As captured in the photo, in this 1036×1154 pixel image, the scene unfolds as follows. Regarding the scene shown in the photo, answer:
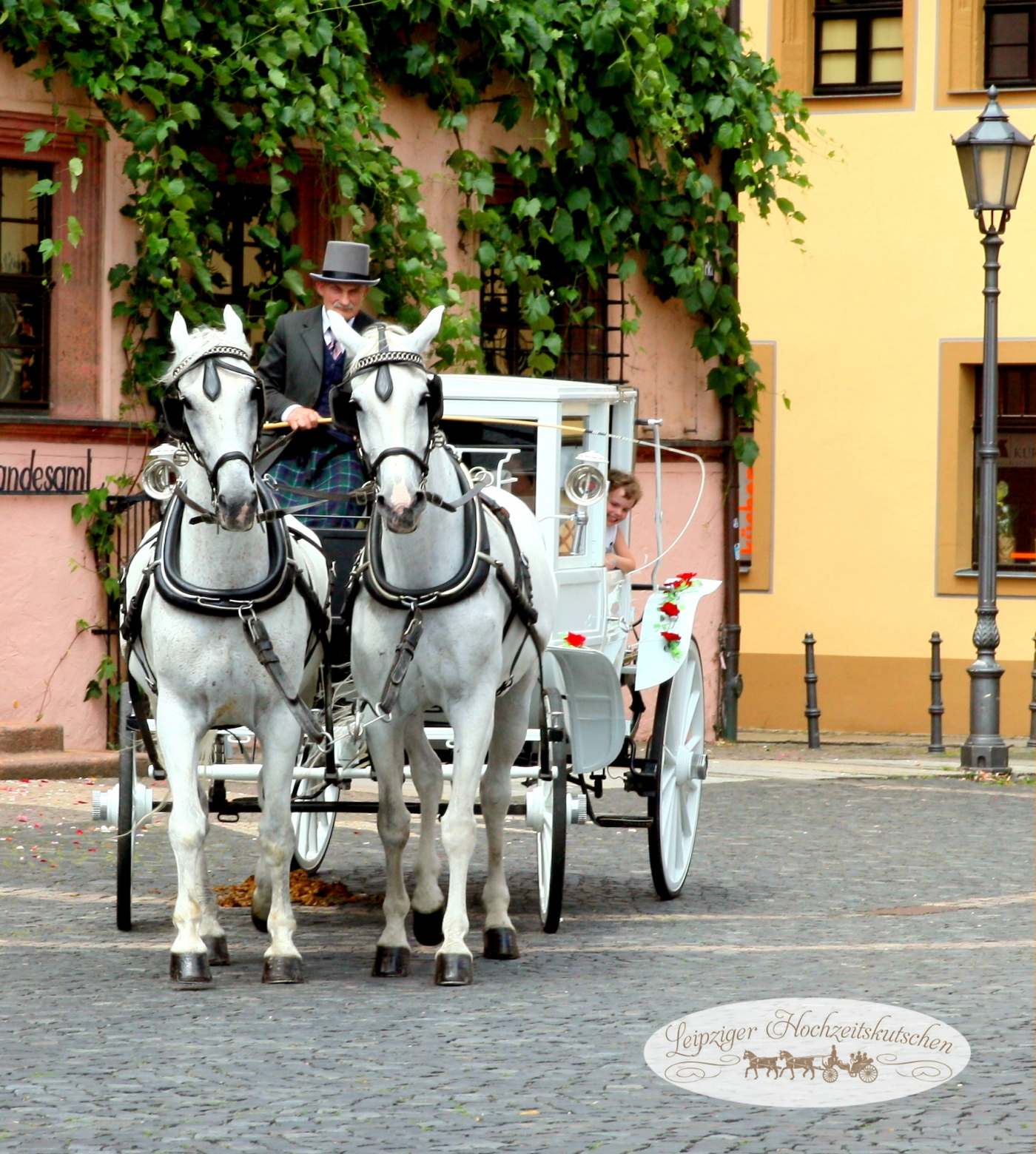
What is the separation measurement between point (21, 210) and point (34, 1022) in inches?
376

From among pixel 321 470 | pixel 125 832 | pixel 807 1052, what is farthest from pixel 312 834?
pixel 807 1052

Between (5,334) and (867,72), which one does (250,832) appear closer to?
(5,334)

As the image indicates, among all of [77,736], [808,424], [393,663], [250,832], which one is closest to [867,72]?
[808,424]

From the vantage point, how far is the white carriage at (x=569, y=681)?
28.0 ft

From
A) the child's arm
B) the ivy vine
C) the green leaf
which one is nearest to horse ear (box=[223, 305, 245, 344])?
the child's arm

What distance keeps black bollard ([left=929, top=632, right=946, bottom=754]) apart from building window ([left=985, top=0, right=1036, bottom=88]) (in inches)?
250

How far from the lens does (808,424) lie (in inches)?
892

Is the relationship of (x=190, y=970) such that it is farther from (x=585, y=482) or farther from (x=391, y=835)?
(x=585, y=482)

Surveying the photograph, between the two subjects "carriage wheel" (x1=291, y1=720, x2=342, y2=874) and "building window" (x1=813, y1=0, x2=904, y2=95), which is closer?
"carriage wheel" (x1=291, y1=720, x2=342, y2=874)

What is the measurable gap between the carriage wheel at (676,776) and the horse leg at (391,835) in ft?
5.21

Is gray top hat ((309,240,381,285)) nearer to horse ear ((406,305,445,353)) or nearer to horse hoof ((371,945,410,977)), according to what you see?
horse ear ((406,305,445,353))

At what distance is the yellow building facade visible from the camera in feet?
72.2

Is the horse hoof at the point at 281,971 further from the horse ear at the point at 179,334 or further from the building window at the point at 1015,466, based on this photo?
the building window at the point at 1015,466

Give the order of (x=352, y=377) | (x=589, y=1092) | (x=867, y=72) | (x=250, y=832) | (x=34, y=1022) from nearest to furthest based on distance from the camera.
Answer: (x=589, y=1092)
(x=34, y=1022)
(x=352, y=377)
(x=250, y=832)
(x=867, y=72)
